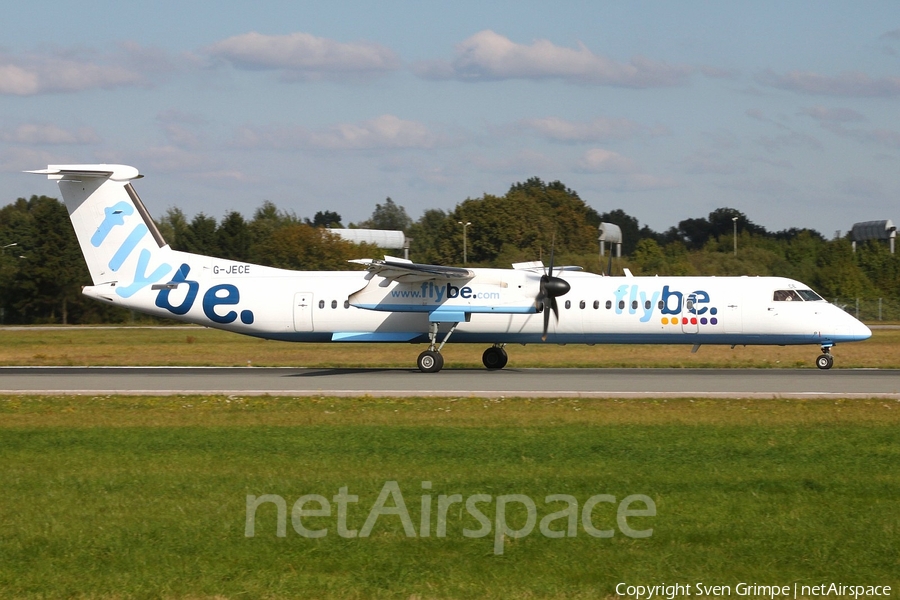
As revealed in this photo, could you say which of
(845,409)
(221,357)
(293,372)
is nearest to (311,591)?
(845,409)

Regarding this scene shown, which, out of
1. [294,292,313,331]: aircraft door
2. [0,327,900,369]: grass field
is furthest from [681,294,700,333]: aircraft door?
[294,292,313,331]: aircraft door

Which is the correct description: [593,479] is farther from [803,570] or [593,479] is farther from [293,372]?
[293,372]

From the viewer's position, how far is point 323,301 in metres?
27.2

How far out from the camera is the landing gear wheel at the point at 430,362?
85.2 ft

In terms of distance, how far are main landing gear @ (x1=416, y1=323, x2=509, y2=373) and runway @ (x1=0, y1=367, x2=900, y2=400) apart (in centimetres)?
41

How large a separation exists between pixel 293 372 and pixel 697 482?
1728 centimetres

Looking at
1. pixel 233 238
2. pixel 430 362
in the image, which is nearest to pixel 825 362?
pixel 430 362

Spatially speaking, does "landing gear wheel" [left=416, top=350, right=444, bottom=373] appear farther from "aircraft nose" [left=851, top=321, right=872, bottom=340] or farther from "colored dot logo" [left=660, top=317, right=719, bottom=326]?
"aircraft nose" [left=851, top=321, right=872, bottom=340]

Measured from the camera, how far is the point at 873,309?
57875 millimetres

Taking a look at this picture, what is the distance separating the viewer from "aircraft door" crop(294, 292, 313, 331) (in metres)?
27.2
